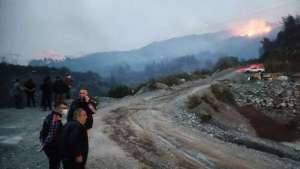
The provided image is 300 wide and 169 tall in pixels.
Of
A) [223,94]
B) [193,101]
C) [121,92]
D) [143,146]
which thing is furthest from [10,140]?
[121,92]

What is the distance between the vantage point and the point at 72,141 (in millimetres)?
5969

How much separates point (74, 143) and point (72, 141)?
0.05 m

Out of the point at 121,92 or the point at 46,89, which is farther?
the point at 121,92

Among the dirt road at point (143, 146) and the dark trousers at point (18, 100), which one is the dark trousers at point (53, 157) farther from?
the dark trousers at point (18, 100)

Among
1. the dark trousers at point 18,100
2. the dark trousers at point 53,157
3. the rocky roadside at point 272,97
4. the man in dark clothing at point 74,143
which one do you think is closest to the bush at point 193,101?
the rocky roadside at point 272,97

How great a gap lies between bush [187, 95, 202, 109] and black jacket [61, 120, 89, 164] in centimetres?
1578

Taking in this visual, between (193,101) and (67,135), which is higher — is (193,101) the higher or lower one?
the lower one

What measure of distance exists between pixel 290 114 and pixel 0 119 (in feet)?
64.9

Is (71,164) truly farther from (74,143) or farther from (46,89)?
(46,89)

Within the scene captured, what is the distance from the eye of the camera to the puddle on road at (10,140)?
13004 millimetres

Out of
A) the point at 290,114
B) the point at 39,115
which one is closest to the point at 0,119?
the point at 39,115

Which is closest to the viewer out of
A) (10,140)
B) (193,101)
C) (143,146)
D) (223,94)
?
(143,146)

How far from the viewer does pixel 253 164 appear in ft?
38.1

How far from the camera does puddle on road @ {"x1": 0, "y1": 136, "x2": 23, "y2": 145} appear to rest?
1300 centimetres
